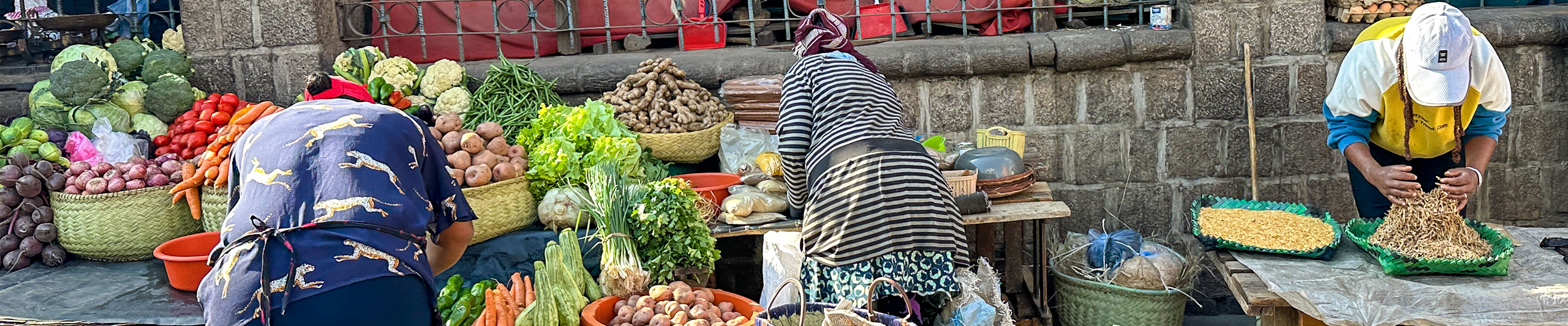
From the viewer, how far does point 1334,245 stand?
387 cm

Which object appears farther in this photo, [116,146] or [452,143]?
[116,146]

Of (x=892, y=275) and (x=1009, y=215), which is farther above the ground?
(x=1009, y=215)

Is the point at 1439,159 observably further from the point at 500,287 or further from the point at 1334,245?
the point at 500,287

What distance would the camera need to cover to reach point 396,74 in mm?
5305

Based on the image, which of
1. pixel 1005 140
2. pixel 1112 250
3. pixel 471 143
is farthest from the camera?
pixel 1005 140

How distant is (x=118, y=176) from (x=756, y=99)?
110 inches

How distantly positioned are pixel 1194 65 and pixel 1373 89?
160 cm

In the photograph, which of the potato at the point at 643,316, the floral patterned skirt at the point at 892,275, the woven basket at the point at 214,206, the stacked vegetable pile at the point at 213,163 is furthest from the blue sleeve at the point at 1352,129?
the woven basket at the point at 214,206

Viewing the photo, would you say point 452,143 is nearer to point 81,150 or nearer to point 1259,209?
point 81,150

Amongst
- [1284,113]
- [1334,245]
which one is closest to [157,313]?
[1334,245]

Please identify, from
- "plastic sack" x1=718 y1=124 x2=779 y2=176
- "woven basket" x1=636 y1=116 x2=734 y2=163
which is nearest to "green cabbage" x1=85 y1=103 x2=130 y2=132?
"woven basket" x1=636 y1=116 x2=734 y2=163

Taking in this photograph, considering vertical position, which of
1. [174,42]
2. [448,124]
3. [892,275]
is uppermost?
[174,42]

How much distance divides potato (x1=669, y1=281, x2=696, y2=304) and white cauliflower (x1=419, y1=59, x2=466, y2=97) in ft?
6.80

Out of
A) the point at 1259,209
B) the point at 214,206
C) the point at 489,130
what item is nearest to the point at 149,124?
the point at 214,206
